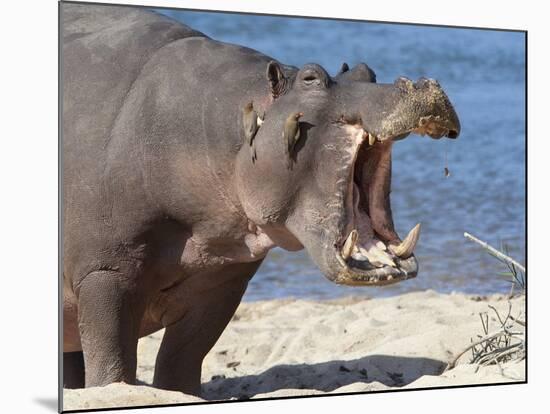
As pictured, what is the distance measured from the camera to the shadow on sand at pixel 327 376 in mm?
6473

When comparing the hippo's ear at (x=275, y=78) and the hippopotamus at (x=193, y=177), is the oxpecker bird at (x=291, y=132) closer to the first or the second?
the hippopotamus at (x=193, y=177)

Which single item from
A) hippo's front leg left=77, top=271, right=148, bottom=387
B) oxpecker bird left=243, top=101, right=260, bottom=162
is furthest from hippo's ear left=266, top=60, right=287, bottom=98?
hippo's front leg left=77, top=271, right=148, bottom=387

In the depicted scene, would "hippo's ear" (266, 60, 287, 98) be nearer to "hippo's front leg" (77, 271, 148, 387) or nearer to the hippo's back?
the hippo's back

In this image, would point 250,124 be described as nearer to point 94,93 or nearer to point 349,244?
point 349,244

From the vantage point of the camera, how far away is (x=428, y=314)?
7.50 meters

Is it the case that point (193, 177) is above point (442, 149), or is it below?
below

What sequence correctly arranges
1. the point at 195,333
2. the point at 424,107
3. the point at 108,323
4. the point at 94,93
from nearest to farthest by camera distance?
the point at 424,107, the point at 108,323, the point at 94,93, the point at 195,333

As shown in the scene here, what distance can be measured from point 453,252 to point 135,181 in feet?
14.0

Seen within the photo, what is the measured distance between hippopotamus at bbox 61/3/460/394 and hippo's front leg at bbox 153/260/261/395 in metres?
0.01

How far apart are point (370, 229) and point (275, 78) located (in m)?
0.65

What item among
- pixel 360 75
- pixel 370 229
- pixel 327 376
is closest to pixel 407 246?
pixel 370 229

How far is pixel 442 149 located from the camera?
32.4ft

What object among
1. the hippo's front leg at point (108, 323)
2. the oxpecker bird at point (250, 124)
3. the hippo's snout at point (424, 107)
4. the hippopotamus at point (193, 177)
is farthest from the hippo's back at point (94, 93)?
the hippo's snout at point (424, 107)

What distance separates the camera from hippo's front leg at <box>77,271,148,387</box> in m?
5.41
